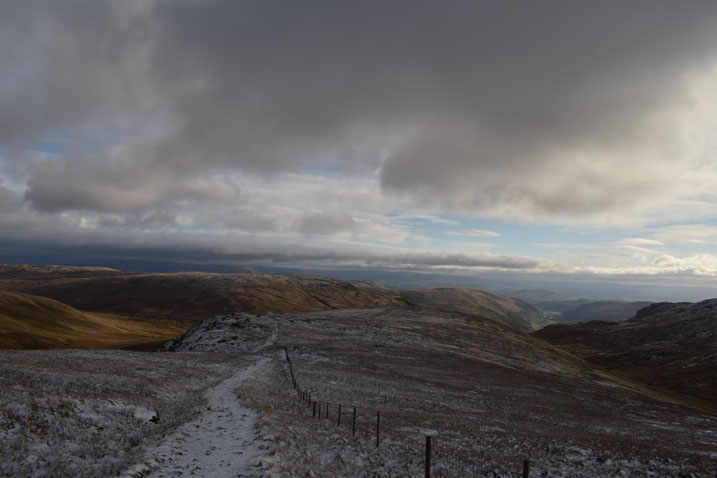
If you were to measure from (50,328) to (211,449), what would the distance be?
128 m

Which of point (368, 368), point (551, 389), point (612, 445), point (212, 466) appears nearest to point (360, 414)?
point (212, 466)

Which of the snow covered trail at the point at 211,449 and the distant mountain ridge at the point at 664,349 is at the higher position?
the snow covered trail at the point at 211,449

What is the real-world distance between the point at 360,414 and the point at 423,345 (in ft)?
183

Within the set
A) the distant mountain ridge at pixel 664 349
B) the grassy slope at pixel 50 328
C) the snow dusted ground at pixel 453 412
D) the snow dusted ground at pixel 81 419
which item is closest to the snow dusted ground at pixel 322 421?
the snow dusted ground at pixel 81 419

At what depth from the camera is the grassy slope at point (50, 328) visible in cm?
8256

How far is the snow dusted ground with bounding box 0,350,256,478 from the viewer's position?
1348 centimetres

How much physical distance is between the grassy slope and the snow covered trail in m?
83.1

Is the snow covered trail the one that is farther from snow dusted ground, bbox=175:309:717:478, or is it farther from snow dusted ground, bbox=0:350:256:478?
snow dusted ground, bbox=175:309:717:478

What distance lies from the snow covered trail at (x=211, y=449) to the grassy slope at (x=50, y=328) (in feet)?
273

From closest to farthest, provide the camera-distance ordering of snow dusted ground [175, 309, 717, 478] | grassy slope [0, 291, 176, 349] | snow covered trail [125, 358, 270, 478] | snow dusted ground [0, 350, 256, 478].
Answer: snow dusted ground [0, 350, 256, 478]
snow covered trail [125, 358, 270, 478]
snow dusted ground [175, 309, 717, 478]
grassy slope [0, 291, 176, 349]

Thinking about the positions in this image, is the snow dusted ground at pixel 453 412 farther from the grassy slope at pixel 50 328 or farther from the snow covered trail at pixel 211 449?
the grassy slope at pixel 50 328

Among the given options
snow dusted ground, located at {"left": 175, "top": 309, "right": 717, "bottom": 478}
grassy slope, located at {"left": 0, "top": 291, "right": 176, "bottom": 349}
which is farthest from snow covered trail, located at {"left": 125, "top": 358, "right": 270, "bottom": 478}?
grassy slope, located at {"left": 0, "top": 291, "right": 176, "bottom": 349}

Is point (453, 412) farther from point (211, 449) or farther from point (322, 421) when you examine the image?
point (211, 449)

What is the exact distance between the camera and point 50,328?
108312 mm
